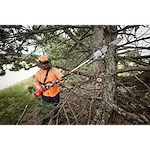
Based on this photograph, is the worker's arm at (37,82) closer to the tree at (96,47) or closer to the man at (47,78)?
the man at (47,78)

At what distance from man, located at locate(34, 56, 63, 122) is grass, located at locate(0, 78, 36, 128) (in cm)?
12

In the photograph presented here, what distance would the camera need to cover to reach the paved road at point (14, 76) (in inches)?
57.3

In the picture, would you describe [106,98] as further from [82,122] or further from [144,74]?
[144,74]

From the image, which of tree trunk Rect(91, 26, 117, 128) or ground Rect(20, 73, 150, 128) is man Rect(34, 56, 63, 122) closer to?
ground Rect(20, 73, 150, 128)

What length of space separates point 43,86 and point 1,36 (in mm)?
433

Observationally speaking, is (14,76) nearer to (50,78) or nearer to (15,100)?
(15,100)

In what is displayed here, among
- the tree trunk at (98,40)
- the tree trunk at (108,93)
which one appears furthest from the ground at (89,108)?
the tree trunk at (98,40)

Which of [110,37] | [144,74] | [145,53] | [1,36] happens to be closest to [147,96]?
[144,74]

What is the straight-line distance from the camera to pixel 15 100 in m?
1.52

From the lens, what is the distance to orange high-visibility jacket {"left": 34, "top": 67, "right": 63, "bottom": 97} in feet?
4.64

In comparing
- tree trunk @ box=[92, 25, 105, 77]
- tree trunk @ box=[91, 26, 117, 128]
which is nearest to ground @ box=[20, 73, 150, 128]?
tree trunk @ box=[91, 26, 117, 128]

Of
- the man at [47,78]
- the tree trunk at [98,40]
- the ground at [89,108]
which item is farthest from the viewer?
the tree trunk at [98,40]

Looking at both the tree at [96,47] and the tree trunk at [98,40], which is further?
the tree trunk at [98,40]

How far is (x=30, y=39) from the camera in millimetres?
1553
